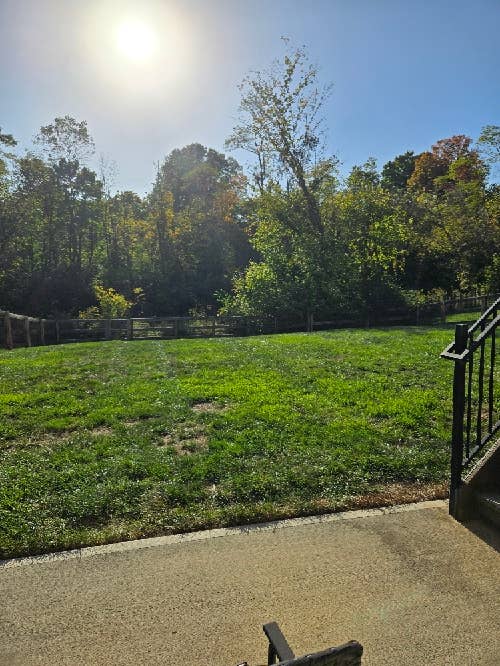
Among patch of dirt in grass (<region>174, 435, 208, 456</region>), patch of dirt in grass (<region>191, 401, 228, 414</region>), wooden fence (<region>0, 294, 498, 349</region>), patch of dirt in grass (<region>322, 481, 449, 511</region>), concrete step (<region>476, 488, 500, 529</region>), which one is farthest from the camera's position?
wooden fence (<region>0, 294, 498, 349</region>)

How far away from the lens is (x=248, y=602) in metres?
2.40

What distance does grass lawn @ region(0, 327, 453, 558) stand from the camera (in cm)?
328

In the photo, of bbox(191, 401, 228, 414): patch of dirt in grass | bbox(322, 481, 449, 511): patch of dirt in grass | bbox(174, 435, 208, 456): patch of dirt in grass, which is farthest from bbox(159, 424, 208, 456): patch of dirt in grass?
bbox(322, 481, 449, 511): patch of dirt in grass

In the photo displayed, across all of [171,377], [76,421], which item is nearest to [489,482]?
[76,421]

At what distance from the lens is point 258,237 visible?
20.1 meters

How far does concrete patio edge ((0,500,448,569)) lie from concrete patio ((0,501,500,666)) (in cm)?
1

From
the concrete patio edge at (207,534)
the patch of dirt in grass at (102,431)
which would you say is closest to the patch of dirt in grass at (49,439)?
the patch of dirt in grass at (102,431)

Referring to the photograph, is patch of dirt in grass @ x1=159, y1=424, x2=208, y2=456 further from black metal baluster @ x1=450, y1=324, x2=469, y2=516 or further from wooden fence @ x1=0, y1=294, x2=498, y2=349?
wooden fence @ x1=0, y1=294, x2=498, y2=349

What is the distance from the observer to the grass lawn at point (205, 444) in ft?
10.8

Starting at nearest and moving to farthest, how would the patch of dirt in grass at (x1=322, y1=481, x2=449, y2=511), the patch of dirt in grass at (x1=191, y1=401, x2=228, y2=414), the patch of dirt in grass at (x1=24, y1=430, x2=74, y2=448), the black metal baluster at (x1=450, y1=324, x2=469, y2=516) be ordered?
the black metal baluster at (x1=450, y1=324, x2=469, y2=516) < the patch of dirt in grass at (x1=322, y1=481, x2=449, y2=511) < the patch of dirt in grass at (x1=24, y1=430, x2=74, y2=448) < the patch of dirt in grass at (x1=191, y1=401, x2=228, y2=414)

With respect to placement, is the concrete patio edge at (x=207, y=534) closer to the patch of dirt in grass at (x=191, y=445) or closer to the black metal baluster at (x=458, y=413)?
the black metal baluster at (x=458, y=413)

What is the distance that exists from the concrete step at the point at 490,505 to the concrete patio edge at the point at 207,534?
307mm

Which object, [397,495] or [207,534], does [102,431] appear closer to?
[207,534]

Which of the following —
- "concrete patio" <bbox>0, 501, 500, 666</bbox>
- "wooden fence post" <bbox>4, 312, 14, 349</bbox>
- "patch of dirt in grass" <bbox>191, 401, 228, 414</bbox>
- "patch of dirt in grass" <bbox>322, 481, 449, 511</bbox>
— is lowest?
"concrete patio" <bbox>0, 501, 500, 666</bbox>
